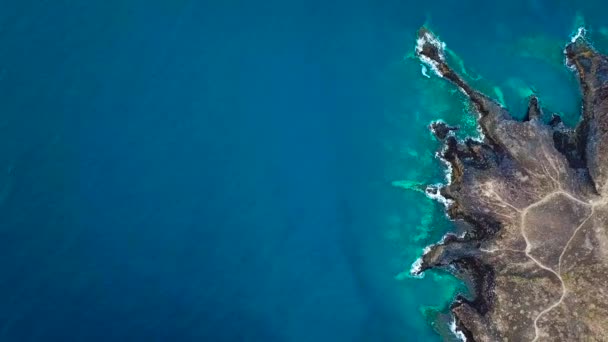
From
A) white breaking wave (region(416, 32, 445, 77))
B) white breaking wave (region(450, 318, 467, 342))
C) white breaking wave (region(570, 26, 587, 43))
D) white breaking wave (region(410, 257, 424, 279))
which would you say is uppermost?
white breaking wave (region(416, 32, 445, 77))

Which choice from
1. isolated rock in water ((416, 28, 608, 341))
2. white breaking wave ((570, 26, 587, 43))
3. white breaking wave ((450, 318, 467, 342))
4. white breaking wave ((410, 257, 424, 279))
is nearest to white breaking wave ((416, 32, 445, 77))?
isolated rock in water ((416, 28, 608, 341))

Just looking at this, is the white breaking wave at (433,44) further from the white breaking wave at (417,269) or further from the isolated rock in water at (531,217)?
the white breaking wave at (417,269)

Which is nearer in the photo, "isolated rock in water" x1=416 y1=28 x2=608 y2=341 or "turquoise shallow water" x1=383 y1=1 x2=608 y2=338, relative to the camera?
"isolated rock in water" x1=416 y1=28 x2=608 y2=341

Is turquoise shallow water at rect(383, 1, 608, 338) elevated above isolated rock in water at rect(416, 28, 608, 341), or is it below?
above

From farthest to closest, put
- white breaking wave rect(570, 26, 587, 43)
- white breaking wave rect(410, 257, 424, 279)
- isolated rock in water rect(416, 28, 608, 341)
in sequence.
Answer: white breaking wave rect(570, 26, 587, 43)
white breaking wave rect(410, 257, 424, 279)
isolated rock in water rect(416, 28, 608, 341)

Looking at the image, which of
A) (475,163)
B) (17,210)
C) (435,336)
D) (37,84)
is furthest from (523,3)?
(17,210)

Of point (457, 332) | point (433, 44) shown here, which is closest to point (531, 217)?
point (457, 332)

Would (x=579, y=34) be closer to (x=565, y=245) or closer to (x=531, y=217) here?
(x=531, y=217)

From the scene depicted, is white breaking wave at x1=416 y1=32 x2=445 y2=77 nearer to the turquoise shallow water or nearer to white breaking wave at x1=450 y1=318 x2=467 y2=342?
the turquoise shallow water
